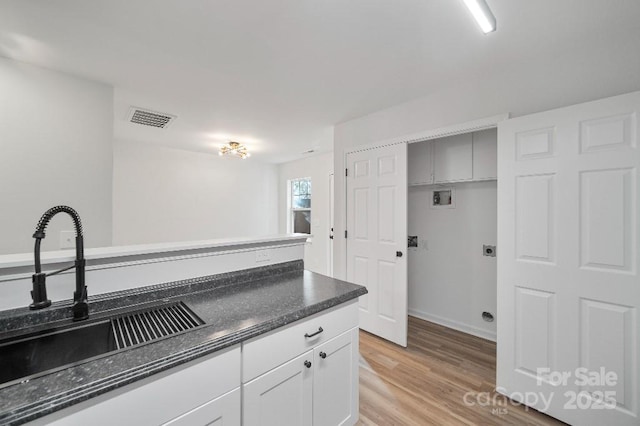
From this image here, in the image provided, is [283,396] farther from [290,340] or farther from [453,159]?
[453,159]

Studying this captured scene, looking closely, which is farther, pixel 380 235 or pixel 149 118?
pixel 149 118

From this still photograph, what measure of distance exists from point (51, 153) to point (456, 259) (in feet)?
12.9

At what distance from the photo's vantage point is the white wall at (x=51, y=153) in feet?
6.04

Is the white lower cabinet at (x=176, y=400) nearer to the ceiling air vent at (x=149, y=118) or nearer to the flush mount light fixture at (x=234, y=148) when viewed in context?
the ceiling air vent at (x=149, y=118)

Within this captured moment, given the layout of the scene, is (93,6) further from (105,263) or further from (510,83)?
(510,83)

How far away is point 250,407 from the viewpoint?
1.04 m

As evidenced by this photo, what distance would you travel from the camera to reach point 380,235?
282cm

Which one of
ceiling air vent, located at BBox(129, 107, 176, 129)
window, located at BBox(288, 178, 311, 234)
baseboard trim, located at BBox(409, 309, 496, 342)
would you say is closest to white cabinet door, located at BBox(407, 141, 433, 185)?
baseboard trim, located at BBox(409, 309, 496, 342)

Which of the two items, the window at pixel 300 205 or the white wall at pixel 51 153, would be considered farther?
the window at pixel 300 205

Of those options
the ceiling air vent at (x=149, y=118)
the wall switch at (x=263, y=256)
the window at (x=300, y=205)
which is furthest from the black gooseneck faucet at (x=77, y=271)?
the window at (x=300, y=205)

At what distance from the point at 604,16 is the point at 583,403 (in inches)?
90.9

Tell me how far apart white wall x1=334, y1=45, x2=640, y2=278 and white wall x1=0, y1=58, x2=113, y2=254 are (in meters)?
2.58

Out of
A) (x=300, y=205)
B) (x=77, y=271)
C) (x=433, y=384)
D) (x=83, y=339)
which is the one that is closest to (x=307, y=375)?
(x=83, y=339)

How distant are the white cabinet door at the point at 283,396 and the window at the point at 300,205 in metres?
4.15
